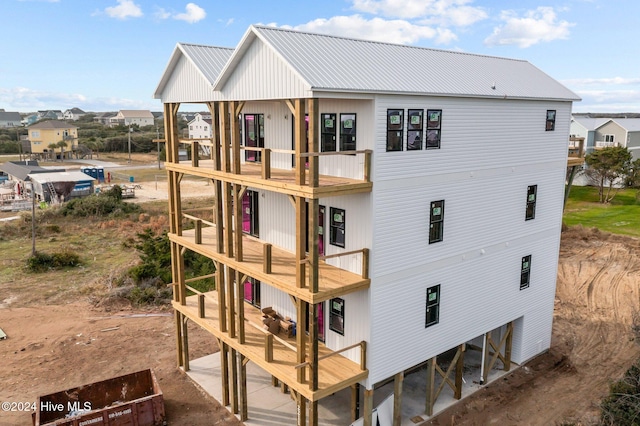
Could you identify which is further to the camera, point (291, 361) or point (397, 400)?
point (397, 400)

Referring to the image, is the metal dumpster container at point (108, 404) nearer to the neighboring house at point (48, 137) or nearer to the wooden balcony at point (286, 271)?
the wooden balcony at point (286, 271)

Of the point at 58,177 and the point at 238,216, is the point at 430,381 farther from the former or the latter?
the point at 58,177

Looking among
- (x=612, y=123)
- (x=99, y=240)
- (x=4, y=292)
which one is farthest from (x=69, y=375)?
(x=612, y=123)

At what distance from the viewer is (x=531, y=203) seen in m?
20.1

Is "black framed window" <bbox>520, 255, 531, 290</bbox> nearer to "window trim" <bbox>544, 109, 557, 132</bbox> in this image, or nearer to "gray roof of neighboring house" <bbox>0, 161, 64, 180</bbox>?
"window trim" <bbox>544, 109, 557, 132</bbox>

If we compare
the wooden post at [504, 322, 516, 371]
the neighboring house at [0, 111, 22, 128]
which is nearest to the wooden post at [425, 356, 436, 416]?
the wooden post at [504, 322, 516, 371]

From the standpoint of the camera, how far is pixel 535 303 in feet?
70.4

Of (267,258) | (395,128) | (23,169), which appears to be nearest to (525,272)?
(395,128)

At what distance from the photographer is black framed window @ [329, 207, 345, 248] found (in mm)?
15625

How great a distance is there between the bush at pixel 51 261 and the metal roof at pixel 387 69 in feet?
89.2

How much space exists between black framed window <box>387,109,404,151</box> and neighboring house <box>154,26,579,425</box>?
56mm

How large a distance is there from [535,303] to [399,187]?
34.3ft

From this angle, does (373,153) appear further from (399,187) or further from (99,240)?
(99,240)

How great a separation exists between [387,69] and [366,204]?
13.7ft
